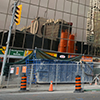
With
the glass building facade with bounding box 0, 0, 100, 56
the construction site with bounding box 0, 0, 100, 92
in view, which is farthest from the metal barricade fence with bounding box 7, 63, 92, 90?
the glass building facade with bounding box 0, 0, 100, 56

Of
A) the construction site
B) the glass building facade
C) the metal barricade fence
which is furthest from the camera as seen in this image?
the glass building facade

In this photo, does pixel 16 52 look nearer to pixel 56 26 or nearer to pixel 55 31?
pixel 55 31

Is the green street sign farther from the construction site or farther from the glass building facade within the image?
the glass building facade

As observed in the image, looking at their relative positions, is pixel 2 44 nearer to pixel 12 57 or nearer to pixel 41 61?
pixel 12 57

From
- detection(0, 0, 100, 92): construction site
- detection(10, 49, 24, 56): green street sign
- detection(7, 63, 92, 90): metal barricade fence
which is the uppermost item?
detection(0, 0, 100, 92): construction site

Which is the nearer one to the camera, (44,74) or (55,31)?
(44,74)

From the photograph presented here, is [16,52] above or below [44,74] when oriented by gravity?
above

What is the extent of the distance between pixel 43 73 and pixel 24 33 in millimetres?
9471

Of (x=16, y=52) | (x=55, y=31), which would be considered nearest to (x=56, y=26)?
(x=55, y=31)

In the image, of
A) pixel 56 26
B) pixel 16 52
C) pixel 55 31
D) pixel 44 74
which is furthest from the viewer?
pixel 56 26

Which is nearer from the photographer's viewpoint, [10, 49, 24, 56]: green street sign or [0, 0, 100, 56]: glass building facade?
[10, 49, 24, 56]: green street sign

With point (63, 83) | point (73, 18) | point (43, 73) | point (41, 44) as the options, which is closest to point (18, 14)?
point (43, 73)

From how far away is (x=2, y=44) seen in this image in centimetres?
1709

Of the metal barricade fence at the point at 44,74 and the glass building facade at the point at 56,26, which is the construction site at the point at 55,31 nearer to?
the glass building facade at the point at 56,26
